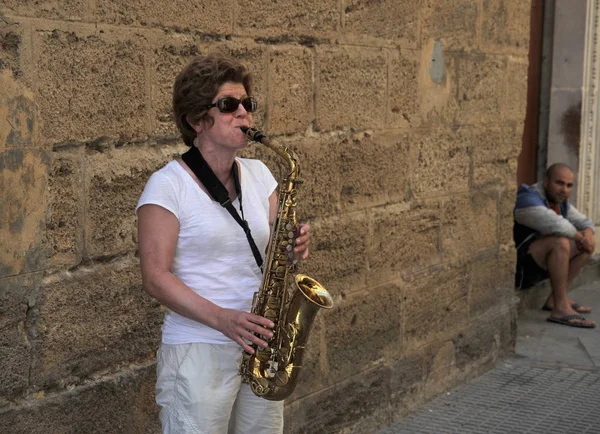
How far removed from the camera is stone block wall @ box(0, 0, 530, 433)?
3.37 m

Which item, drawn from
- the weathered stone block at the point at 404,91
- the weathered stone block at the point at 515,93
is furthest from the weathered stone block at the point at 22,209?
the weathered stone block at the point at 515,93

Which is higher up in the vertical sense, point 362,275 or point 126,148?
point 126,148

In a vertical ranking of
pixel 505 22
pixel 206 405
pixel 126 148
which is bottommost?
pixel 206 405

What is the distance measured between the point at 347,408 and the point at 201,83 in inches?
96.1

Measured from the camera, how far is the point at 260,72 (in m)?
4.31

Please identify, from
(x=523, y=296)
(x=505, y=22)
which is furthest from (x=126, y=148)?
(x=523, y=296)

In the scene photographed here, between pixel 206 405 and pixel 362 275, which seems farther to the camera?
pixel 362 275

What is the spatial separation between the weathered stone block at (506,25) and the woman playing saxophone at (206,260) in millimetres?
3158

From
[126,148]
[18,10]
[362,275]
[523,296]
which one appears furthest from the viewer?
[523,296]

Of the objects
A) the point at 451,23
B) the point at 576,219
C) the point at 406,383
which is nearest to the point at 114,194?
the point at 406,383

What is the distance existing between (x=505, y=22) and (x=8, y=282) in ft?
12.7

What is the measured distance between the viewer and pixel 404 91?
5.32 meters

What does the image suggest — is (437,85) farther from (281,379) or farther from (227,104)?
(281,379)

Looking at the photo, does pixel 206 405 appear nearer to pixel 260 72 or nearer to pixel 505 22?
pixel 260 72
